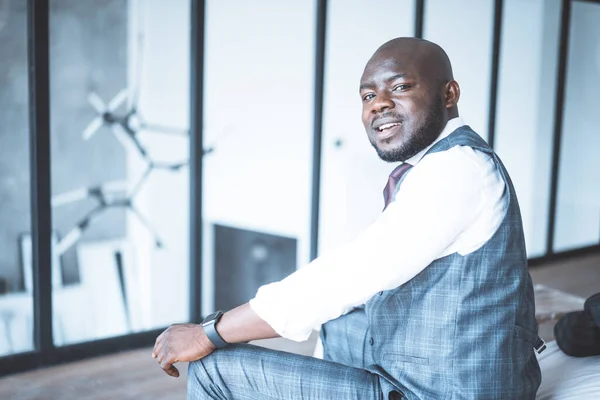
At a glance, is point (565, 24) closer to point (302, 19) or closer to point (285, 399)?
point (302, 19)

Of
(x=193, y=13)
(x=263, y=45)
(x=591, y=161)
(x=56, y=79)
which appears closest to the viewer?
(x=56, y=79)

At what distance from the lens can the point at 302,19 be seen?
3309mm

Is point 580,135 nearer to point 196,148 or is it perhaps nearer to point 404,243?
point 196,148

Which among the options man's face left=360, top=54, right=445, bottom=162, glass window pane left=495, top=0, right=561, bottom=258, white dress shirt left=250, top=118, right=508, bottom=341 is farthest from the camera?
glass window pane left=495, top=0, right=561, bottom=258

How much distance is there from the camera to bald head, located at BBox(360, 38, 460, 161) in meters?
1.48

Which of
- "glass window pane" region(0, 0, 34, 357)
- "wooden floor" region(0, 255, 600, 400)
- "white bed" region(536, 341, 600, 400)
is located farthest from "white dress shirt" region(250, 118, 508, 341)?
"glass window pane" region(0, 0, 34, 357)

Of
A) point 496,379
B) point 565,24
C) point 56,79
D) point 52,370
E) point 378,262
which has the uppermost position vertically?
point 565,24

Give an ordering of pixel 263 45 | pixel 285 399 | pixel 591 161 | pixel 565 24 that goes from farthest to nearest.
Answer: pixel 591 161 → pixel 565 24 → pixel 263 45 → pixel 285 399

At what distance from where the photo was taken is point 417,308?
1289 mm

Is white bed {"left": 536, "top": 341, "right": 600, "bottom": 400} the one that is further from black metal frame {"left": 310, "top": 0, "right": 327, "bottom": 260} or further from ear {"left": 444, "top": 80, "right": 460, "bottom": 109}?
black metal frame {"left": 310, "top": 0, "right": 327, "bottom": 260}

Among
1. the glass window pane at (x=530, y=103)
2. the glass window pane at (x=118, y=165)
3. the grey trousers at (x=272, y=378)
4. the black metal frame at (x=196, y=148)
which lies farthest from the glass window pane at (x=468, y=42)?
the grey trousers at (x=272, y=378)

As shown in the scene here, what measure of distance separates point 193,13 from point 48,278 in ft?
4.20

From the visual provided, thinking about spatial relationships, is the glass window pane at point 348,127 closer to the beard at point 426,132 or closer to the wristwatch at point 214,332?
the beard at point 426,132

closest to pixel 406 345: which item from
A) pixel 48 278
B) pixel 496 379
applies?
pixel 496 379
